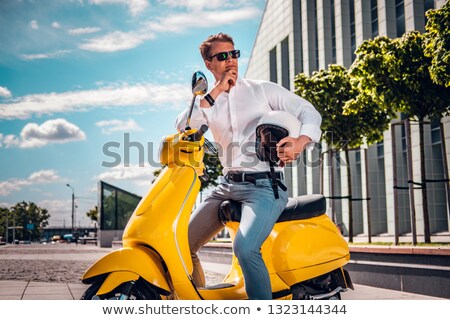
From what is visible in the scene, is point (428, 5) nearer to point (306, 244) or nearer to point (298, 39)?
point (298, 39)

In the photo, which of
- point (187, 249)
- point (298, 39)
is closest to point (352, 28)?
point (298, 39)

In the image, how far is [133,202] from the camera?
2941 centimetres

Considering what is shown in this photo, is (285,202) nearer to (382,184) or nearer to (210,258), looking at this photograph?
(210,258)

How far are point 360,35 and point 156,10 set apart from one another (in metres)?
22.2

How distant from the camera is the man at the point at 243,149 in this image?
271cm

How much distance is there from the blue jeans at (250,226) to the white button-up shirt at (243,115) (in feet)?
0.40

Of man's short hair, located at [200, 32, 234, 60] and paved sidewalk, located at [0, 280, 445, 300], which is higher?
man's short hair, located at [200, 32, 234, 60]

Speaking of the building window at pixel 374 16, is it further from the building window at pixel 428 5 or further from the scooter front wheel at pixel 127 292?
the scooter front wheel at pixel 127 292

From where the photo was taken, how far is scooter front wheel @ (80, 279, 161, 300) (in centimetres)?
249

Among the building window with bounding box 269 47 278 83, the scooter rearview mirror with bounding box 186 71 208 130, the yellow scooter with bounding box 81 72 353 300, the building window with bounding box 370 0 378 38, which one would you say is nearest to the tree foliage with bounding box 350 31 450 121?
the yellow scooter with bounding box 81 72 353 300

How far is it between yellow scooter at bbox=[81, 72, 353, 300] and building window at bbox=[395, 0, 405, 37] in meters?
22.1

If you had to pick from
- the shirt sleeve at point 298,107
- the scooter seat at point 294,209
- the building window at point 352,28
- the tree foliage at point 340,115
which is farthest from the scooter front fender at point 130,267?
the building window at point 352,28

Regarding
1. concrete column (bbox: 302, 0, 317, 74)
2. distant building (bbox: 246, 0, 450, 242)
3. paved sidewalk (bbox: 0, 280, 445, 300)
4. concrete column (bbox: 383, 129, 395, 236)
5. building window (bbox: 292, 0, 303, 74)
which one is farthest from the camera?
building window (bbox: 292, 0, 303, 74)

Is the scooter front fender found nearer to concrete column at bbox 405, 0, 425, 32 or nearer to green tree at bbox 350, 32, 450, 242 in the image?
green tree at bbox 350, 32, 450, 242
